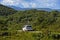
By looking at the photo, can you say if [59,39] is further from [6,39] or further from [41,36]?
[6,39]

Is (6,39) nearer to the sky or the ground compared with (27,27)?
nearer to the sky

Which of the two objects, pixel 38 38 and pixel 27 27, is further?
pixel 27 27

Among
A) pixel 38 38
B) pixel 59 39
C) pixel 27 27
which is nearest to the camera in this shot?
pixel 38 38

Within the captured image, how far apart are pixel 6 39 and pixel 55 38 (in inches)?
180

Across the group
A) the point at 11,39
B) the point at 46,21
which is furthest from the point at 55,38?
the point at 46,21

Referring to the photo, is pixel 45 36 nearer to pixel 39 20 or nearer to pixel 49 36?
pixel 49 36

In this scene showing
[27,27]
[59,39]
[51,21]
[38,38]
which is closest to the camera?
[38,38]

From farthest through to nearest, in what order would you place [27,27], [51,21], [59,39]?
[51,21] < [27,27] < [59,39]

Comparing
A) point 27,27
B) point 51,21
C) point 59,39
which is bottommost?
point 51,21

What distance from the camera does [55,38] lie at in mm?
19203

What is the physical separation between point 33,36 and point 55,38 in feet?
6.83

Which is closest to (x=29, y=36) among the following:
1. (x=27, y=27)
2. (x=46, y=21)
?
(x=27, y=27)

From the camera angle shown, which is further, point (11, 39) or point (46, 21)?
point (46, 21)

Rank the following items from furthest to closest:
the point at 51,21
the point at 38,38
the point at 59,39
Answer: the point at 51,21, the point at 59,39, the point at 38,38
